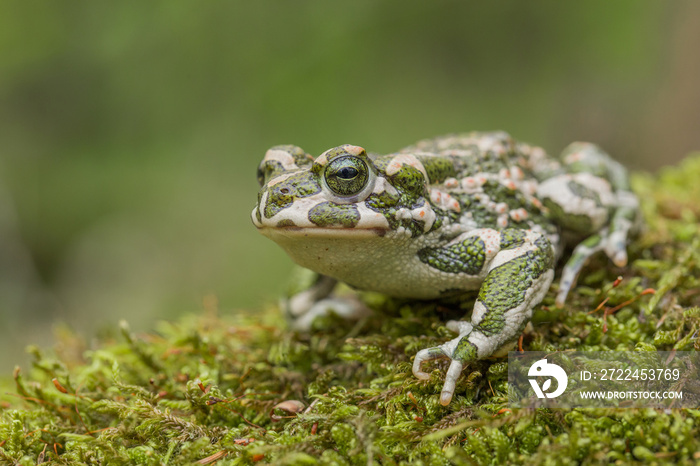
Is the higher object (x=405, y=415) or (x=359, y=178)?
(x=359, y=178)

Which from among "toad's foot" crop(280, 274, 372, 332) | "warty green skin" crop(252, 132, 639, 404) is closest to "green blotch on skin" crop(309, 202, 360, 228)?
"warty green skin" crop(252, 132, 639, 404)

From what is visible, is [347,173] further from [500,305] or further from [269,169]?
[500,305]

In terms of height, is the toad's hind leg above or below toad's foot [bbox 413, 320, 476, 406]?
above

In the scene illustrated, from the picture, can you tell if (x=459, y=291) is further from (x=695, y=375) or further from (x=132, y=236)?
(x=132, y=236)

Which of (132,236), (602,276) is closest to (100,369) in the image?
(602,276)

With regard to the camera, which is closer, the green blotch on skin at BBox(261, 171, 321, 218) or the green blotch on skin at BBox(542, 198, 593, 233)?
the green blotch on skin at BBox(261, 171, 321, 218)

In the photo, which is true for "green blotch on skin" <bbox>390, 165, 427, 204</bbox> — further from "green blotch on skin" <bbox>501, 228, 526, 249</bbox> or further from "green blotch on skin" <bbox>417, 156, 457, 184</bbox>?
"green blotch on skin" <bbox>501, 228, 526, 249</bbox>
